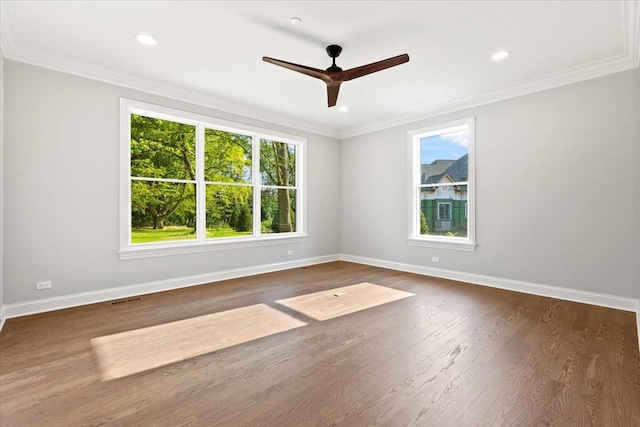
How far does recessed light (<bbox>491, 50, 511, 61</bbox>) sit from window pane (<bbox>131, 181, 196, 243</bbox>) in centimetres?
436

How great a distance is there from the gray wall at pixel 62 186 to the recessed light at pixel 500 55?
4.29 metres

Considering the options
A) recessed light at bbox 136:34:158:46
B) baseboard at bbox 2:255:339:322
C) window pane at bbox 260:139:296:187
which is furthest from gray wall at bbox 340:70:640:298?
recessed light at bbox 136:34:158:46

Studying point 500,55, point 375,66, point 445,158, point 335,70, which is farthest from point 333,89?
point 445,158

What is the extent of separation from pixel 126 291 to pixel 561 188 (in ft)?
19.0

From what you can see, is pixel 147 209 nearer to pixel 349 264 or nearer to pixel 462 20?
pixel 349 264

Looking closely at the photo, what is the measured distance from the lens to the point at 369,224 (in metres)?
6.30

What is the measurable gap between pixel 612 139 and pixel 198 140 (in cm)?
545

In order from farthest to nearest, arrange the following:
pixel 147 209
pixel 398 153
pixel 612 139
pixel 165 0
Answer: pixel 398 153
pixel 147 209
pixel 612 139
pixel 165 0

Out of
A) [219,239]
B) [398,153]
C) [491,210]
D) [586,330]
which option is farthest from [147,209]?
[586,330]

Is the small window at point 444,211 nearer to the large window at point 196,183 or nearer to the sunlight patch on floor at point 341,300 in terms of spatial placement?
the sunlight patch on floor at point 341,300

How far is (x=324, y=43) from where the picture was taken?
3234 mm

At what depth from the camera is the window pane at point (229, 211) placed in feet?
16.4

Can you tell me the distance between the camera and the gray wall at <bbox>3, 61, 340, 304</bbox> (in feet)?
10.9

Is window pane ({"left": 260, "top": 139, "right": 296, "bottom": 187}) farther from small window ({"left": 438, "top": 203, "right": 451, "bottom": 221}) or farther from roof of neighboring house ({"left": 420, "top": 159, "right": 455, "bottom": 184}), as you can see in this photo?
small window ({"left": 438, "top": 203, "right": 451, "bottom": 221})
